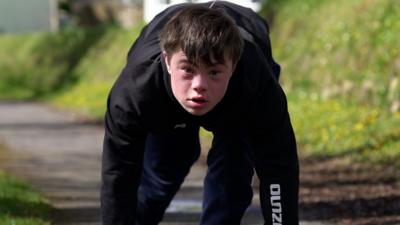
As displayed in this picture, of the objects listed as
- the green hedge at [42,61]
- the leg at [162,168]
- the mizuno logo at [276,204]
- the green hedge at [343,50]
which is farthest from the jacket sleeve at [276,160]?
the green hedge at [42,61]

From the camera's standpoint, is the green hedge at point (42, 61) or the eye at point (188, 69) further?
the green hedge at point (42, 61)

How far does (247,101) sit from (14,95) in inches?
1057

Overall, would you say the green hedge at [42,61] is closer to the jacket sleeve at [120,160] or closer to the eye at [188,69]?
the jacket sleeve at [120,160]

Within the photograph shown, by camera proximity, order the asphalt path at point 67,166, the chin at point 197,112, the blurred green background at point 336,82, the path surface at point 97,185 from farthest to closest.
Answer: the blurred green background at point 336,82, the asphalt path at point 67,166, the path surface at point 97,185, the chin at point 197,112

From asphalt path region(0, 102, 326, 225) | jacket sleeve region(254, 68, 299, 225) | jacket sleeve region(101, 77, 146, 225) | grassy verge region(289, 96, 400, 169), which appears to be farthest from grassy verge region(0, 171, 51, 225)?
grassy verge region(289, 96, 400, 169)

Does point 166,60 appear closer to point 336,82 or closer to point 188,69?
point 188,69

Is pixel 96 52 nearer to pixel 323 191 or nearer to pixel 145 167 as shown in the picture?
pixel 323 191

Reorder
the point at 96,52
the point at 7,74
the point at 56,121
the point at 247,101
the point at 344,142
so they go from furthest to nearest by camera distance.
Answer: the point at 7,74, the point at 96,52, the point at 56,121, the point at 344,142, the point at 247,101

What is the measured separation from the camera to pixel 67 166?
1077 cm

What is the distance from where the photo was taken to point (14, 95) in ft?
98.6

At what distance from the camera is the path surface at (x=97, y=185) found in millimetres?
6992

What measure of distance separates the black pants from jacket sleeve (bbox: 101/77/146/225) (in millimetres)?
399

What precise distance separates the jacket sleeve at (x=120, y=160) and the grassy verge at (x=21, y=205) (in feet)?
7.08

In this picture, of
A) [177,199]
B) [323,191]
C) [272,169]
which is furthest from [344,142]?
[272,169]
